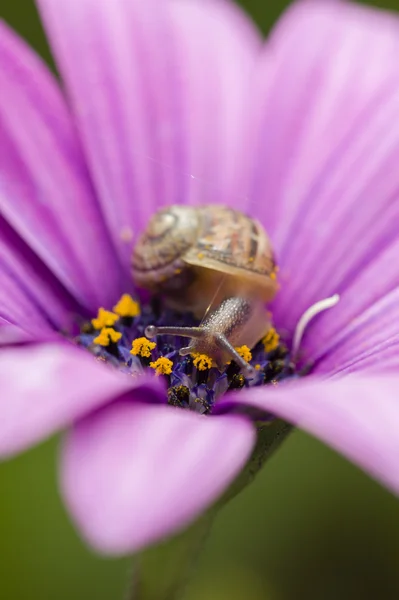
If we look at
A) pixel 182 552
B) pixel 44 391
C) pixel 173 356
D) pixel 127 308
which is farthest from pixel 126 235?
pixel 44 391

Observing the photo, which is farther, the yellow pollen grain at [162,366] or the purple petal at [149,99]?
the purple petal at [149,99]

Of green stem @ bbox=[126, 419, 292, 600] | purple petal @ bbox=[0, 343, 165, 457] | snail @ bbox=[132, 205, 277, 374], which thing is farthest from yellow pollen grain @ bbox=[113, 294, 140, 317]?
purple petal @ bbox=[0, 343, 165, 457]

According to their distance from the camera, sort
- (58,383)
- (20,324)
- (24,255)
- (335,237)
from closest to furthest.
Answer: (58,383) < (20,324) < (24,255) < (335,237)

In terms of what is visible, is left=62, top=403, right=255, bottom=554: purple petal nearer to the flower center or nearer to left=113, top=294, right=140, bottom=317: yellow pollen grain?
the flower center

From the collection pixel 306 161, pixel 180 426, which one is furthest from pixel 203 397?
pixel 306 161

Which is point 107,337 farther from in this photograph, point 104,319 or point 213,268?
point 213,268

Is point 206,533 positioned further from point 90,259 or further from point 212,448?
point 90,259

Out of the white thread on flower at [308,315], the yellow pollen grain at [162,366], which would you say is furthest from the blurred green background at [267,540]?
the yellow pollen grain at [162,366]

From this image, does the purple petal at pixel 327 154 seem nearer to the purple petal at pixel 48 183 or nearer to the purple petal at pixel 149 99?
the purple petal at pixel 149 99
